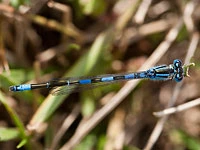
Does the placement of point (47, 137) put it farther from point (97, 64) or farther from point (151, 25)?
point (151, 25)

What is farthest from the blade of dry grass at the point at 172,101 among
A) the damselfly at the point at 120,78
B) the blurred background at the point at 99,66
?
the damselfly at the point at 120,78

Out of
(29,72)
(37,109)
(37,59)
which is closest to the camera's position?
(37,109)

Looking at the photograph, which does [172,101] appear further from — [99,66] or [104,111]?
[99,66]

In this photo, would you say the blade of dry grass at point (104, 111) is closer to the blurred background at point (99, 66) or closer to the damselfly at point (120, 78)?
the blurred background at point (99, 66)

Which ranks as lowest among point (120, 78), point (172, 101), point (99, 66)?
point (172, 101)

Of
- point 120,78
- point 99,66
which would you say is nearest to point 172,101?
point 120,78

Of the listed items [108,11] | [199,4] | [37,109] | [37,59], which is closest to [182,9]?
[199,4]

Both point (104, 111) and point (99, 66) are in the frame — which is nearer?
point (104, 111)

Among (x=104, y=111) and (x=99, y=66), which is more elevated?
(x=99, y=66)
